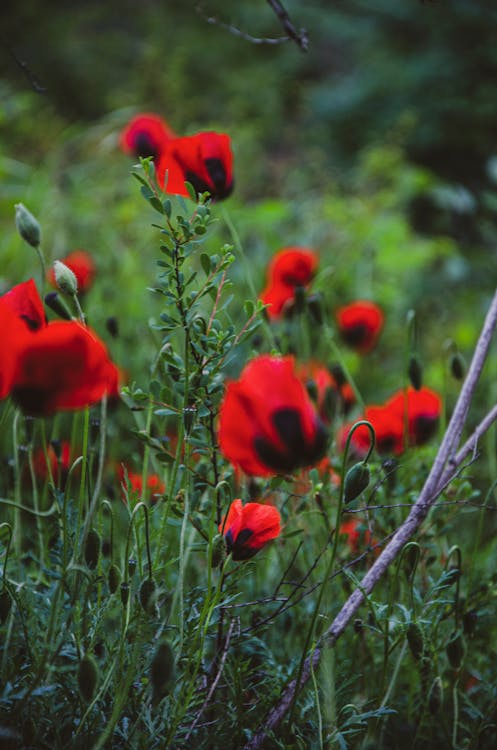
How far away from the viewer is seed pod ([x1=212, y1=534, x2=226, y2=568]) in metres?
0.58

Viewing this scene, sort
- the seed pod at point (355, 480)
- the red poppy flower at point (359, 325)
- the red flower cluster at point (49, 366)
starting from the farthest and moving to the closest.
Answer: the red poppy flower at point (359, 325), the seed pod at point (355, 480), the red flower cluster at point (49, 366)

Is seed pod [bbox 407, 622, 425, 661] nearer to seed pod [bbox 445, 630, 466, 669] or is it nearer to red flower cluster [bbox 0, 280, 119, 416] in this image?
seed pod [bbox 445, 630, 466, 669]

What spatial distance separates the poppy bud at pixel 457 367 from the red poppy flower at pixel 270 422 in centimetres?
Answer: 33

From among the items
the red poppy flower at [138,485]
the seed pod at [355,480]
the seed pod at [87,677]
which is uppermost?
the seed pod at [355,480]

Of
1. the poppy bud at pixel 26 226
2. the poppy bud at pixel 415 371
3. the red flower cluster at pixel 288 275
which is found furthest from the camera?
the red flower cluster at pixel 288 275

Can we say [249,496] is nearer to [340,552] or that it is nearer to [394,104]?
[340,552]

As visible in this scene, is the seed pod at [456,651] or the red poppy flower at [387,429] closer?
the seed pod at [456,651]

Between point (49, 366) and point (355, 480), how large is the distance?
0.79 feet

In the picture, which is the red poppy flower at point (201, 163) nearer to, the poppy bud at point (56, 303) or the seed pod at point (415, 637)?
the poppy bud at point (56, 303)

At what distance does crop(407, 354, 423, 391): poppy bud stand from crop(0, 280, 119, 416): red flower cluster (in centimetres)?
39

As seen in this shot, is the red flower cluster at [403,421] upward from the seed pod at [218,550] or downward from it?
downward

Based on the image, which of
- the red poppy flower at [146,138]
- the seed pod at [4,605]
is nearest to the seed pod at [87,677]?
the seed pod at [4,605]

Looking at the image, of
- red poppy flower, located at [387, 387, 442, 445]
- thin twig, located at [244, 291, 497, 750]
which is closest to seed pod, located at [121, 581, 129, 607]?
thin twig, located at [244, 291, 497, 750]

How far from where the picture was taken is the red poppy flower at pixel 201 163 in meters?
0.68
